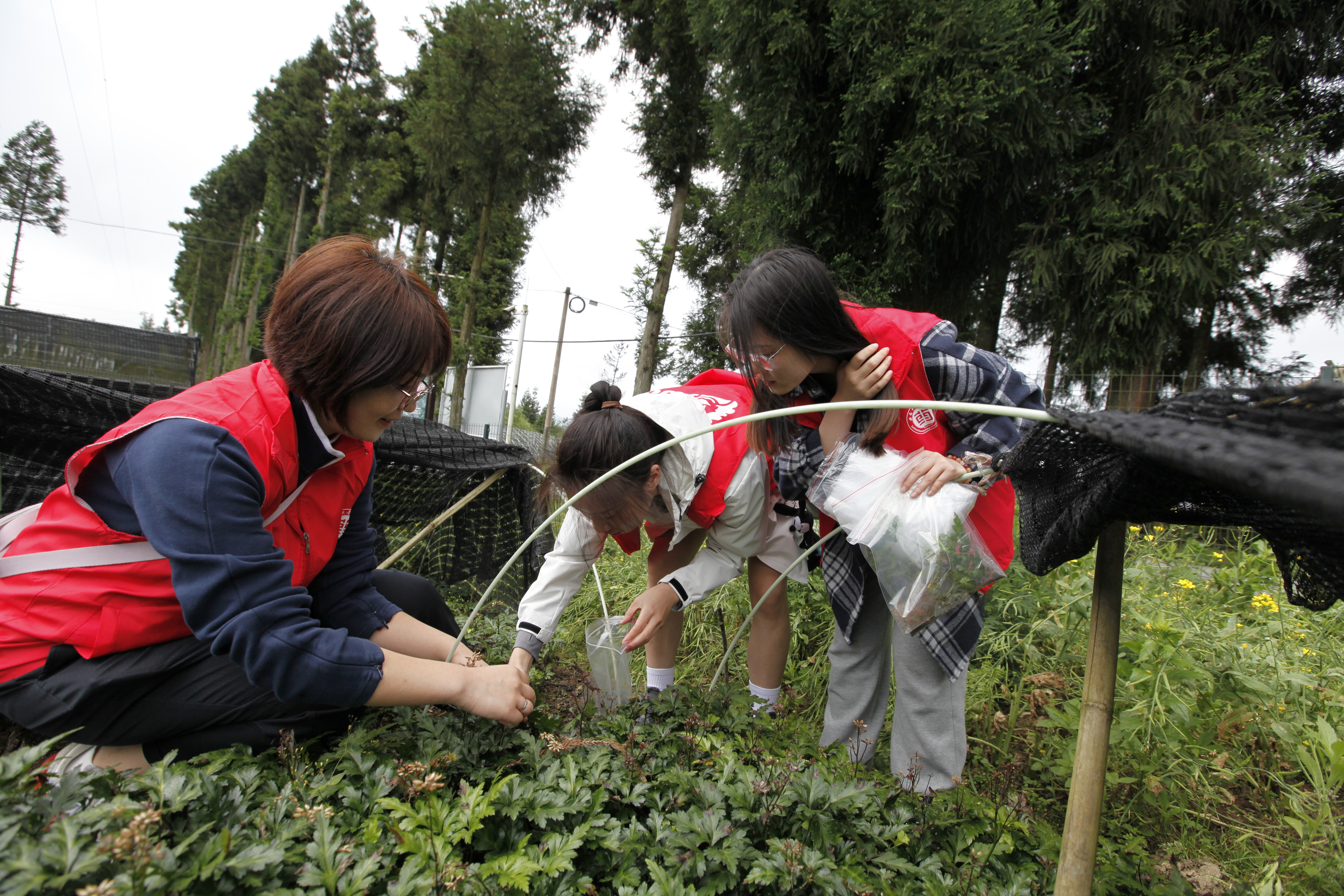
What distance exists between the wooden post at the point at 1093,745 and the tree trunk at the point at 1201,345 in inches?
238

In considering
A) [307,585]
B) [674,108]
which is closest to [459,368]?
[674,108]

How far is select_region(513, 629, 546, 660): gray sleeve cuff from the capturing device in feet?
5.98

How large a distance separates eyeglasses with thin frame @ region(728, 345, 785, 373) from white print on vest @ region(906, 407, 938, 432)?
13.4 inches

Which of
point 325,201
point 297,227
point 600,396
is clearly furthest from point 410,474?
point 297,227

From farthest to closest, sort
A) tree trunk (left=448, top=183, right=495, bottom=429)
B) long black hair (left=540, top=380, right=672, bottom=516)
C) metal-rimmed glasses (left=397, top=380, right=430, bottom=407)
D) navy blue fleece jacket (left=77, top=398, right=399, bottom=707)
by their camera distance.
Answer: tree trunk (left=448, top=183, right=495, bottom=429) → long black hair (left=540, top=380, right=672, bottom=516) → metal-rimmed glasses (left=397, top=380, right=430, bottom=407) → navy blue fleece jacket (left=77, top=398, right=399, bottom=707)

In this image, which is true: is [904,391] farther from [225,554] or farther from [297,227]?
[297,227]

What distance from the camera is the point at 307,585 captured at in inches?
61.9

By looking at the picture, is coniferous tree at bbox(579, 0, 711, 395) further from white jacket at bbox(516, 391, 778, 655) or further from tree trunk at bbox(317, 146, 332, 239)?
tree trunk at bbox(317, 146, 332, 239)

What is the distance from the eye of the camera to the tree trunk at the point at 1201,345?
5.87 meters

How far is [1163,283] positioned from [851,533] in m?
5.54

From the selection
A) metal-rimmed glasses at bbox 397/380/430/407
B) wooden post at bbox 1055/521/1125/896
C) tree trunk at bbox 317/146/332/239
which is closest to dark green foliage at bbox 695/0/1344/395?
metal-rimmed glasses at bbox 397/380/430/407

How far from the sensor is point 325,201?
64.0 ft

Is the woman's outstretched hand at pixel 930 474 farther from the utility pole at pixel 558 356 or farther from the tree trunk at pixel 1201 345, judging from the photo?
the utility pole at pixel 558 356

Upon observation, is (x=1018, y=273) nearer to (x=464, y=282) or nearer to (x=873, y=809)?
(x=873, y=809)
